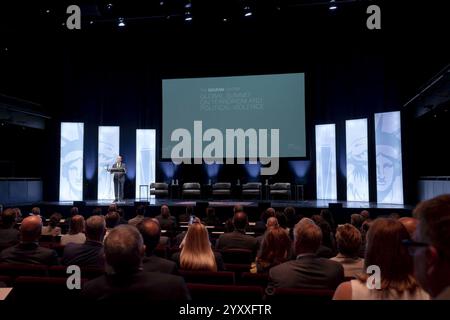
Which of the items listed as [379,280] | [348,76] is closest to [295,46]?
[348,76]

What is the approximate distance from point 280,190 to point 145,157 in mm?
4805

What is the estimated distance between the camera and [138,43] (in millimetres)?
13156

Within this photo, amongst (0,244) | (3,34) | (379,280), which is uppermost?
(3,34)

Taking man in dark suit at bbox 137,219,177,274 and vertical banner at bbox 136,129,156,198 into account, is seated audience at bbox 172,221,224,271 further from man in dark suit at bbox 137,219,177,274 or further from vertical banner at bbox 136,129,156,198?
vertical banner at bbox 136,129,156,198

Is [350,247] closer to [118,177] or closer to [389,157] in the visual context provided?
[389,157]

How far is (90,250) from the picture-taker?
3307 millimetres

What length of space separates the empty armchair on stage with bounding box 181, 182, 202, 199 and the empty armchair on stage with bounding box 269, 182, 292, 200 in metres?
2.28

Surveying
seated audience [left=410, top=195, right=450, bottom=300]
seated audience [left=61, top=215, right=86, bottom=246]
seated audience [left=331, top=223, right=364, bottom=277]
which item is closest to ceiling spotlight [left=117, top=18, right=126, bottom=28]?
seated audience [left=61, top=215, right=86, bottom=246]

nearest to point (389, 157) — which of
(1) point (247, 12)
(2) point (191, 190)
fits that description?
(1) point (247, 12)

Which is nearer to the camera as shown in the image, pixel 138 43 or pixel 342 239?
pixel 342 239

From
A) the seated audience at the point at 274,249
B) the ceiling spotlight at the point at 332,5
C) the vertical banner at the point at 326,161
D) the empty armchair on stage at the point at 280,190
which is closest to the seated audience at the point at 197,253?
the seated audience at the point at 274,249

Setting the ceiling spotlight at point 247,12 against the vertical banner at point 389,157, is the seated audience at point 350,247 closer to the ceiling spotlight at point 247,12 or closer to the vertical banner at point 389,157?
the vertical banner at point 389,157
